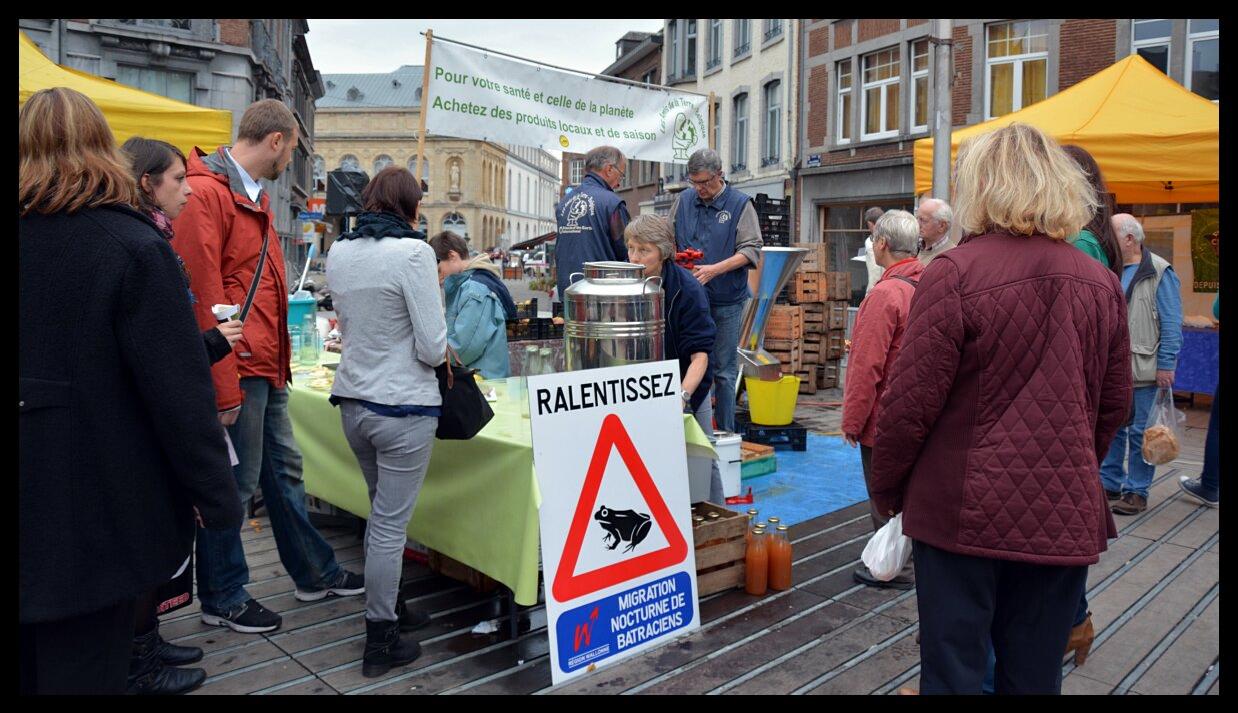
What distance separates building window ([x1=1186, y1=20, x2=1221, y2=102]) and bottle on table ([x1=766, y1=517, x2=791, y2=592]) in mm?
14974

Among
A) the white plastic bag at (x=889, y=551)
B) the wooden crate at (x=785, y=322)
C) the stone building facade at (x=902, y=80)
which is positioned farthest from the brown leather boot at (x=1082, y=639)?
the stone building facade at (x=902, y=80)

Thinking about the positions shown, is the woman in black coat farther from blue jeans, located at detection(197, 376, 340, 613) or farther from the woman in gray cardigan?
blue jeans, located at detection(197, 376, 340, 613)

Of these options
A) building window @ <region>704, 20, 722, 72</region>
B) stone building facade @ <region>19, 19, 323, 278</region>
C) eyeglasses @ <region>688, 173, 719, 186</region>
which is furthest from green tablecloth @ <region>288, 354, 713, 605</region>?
building window @ <region>704, 20, 722, 72</region>

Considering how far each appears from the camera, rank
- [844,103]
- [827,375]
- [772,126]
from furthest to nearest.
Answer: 1. [772,126]
2. [844,103]
3. [827,375]

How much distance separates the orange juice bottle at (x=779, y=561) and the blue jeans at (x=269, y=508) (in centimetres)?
206

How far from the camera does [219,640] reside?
3730mm

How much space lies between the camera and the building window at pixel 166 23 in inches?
941

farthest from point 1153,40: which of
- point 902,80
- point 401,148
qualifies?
point 401,148

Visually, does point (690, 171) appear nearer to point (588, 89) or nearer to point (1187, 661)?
point (588, 89)

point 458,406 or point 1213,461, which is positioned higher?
point 458,406

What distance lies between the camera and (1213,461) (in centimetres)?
598

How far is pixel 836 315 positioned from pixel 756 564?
8.05 m

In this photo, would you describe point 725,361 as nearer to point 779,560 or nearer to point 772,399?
point 772,399

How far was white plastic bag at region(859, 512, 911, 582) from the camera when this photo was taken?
11.5ft
